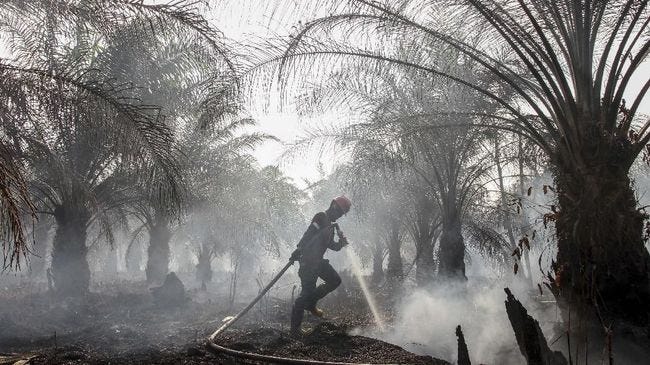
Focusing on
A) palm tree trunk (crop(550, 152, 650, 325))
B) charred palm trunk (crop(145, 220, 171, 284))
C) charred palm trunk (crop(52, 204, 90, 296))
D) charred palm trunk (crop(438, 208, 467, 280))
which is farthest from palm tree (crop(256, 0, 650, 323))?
charred palm trunk (crop(145, 220, 171, 284))

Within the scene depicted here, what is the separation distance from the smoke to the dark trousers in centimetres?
102

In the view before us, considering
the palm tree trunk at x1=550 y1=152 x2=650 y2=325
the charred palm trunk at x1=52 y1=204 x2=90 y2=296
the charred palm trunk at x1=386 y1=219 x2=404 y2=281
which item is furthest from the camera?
the charred palm trunk at x1=386 y1=219 x2=404 y2=281

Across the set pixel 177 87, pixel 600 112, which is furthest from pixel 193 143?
pixel 600 112

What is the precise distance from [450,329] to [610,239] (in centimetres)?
278

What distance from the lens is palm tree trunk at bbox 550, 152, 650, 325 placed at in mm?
4238

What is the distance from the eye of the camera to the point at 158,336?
19.6 ft

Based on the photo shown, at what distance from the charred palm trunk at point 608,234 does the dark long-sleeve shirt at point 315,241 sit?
281 centimetres

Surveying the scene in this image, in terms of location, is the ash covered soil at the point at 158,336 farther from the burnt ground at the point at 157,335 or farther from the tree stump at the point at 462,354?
the tree stump at the point at 462,354

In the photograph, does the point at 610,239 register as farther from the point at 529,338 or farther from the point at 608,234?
the point at 529,338

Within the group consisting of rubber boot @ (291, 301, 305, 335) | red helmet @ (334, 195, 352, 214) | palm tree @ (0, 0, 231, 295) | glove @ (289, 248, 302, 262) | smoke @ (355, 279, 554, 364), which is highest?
palm tree @ (0, 0, 231, 295)

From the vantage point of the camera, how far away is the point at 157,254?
1573 centimetres

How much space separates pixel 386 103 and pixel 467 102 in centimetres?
149

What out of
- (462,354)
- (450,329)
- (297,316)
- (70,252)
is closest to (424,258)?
(450,329)

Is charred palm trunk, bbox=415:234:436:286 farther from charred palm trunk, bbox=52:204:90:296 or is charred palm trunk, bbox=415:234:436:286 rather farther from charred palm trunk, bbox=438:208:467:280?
charred palm trunk, bbox=52:204:90:296
